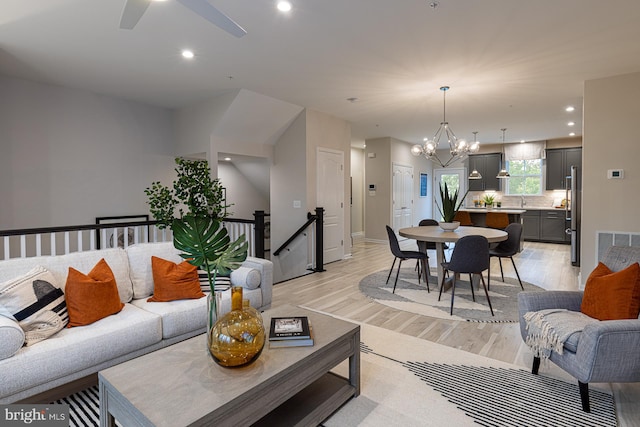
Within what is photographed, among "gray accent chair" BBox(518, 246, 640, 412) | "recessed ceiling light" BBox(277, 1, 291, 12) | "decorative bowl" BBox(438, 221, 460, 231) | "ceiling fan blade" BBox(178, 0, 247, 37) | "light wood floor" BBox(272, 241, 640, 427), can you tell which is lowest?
"light wood floor" BBox(272, 241, 640, 427)

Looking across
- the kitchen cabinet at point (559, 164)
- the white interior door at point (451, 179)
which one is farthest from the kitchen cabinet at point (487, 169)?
the kitchen cabinet at point (559, 164)

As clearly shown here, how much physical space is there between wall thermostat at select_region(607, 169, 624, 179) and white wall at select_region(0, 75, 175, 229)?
6.47 m

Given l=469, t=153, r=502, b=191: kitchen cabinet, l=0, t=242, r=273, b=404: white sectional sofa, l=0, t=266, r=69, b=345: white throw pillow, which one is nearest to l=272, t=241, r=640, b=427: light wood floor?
l=0, t=242, r=273, b=404: white sectional sofa

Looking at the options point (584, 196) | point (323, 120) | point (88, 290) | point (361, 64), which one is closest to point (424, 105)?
point (323, 120)

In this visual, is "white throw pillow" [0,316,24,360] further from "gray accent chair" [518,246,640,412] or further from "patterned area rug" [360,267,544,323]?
"patterned area rug" [360,267,544,323]

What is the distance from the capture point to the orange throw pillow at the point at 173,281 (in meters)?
2.70

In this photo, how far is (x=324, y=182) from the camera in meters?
6.13

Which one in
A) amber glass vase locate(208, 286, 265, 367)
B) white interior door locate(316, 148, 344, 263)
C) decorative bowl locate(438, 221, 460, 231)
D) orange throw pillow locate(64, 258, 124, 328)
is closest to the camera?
amber glass vase locate(208, 286, 265, 367)

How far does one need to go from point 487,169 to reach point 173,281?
9521 millimetres

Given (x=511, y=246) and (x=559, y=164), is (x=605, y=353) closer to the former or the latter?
(x=511, y=246)

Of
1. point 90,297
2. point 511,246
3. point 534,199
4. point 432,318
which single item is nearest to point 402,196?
point 534,199

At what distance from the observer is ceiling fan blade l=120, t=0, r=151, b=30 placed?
1.88m

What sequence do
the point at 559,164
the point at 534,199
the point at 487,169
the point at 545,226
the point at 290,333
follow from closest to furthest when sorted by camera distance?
the point at 290,333 < the point at 545,226 < the point at 559,164 < the point at 534,199 < the point at 487,169

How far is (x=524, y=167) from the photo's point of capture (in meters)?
9.44
